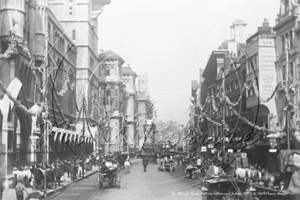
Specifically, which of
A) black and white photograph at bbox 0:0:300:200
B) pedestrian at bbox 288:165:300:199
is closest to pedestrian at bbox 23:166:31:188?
black and white photograph at bbox 0:0:300:200

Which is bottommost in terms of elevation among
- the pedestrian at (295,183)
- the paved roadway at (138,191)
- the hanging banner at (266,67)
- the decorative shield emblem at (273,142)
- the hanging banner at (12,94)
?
the paved roadway at (138,191)

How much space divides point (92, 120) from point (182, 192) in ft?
18.2

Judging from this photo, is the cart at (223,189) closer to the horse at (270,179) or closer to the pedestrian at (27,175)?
the horse at (270,179)

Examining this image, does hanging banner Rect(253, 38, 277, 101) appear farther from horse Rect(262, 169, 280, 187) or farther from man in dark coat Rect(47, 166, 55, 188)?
man in dark coat Rect(47, 166, 55, 188)

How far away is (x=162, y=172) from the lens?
27359mm

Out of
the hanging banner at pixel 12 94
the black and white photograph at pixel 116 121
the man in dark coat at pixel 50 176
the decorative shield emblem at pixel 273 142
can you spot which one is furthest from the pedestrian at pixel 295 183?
the hanging banner at pixel 12 94

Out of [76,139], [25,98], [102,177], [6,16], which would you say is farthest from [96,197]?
[6,16]

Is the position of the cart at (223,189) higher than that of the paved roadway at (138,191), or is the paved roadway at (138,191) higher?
the cart at (223,189)

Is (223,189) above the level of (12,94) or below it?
below

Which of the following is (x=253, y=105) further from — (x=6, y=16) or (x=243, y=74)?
(x=6, y=16)

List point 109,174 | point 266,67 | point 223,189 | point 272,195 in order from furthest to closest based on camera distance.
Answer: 1. point 266,67
2. point 109,174
3. point 272,195
4. point 223,189

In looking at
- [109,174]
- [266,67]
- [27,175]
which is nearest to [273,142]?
[266,67]

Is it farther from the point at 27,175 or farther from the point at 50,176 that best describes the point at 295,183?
the point at 27,175

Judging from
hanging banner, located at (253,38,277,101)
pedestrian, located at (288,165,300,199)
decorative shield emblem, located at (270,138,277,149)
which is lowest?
pedestrian, located at (288,165,300,199)
